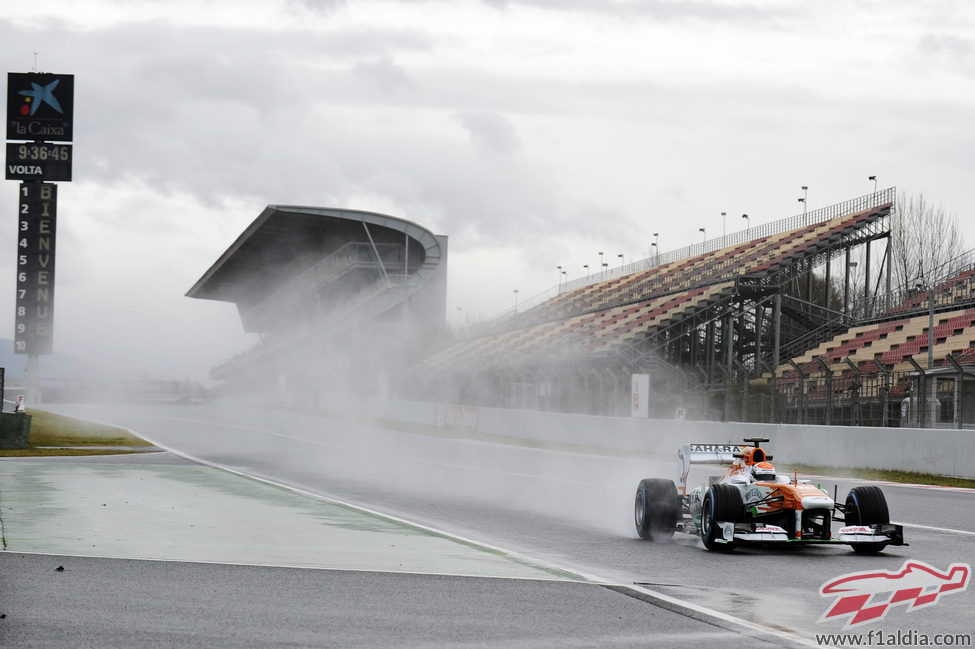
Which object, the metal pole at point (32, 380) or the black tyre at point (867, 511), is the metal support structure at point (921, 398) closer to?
the black tyre at point (867, 511)

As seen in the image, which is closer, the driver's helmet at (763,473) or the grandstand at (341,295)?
the driver's helmet at (763,473)

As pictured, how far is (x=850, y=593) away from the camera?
8.10 metres

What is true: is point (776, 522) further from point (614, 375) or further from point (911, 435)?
point (614, 375)

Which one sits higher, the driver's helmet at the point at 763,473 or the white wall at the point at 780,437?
the driver's helmet at the point at 763,473

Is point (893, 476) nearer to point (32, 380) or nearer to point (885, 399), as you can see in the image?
point (885, 399)

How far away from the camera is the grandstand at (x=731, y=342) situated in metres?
30.5

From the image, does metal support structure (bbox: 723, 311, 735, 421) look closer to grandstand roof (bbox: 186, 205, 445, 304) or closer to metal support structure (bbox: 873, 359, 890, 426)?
metal support structure (bbox: 873, 359, 890, 426)

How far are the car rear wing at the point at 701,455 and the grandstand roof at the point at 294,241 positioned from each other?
55117 millimetres

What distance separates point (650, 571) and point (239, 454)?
1907 centimetres

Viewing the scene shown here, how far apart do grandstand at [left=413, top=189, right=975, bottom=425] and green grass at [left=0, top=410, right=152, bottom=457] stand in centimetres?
1329

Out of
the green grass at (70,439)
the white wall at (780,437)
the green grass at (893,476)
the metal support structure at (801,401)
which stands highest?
the metal support structure at (801,401)

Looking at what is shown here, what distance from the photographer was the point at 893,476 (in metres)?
22.5

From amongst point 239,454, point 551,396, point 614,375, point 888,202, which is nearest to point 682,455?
point 239,454

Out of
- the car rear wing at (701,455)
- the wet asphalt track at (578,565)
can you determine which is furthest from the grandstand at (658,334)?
the car rear wing at (701,455)
